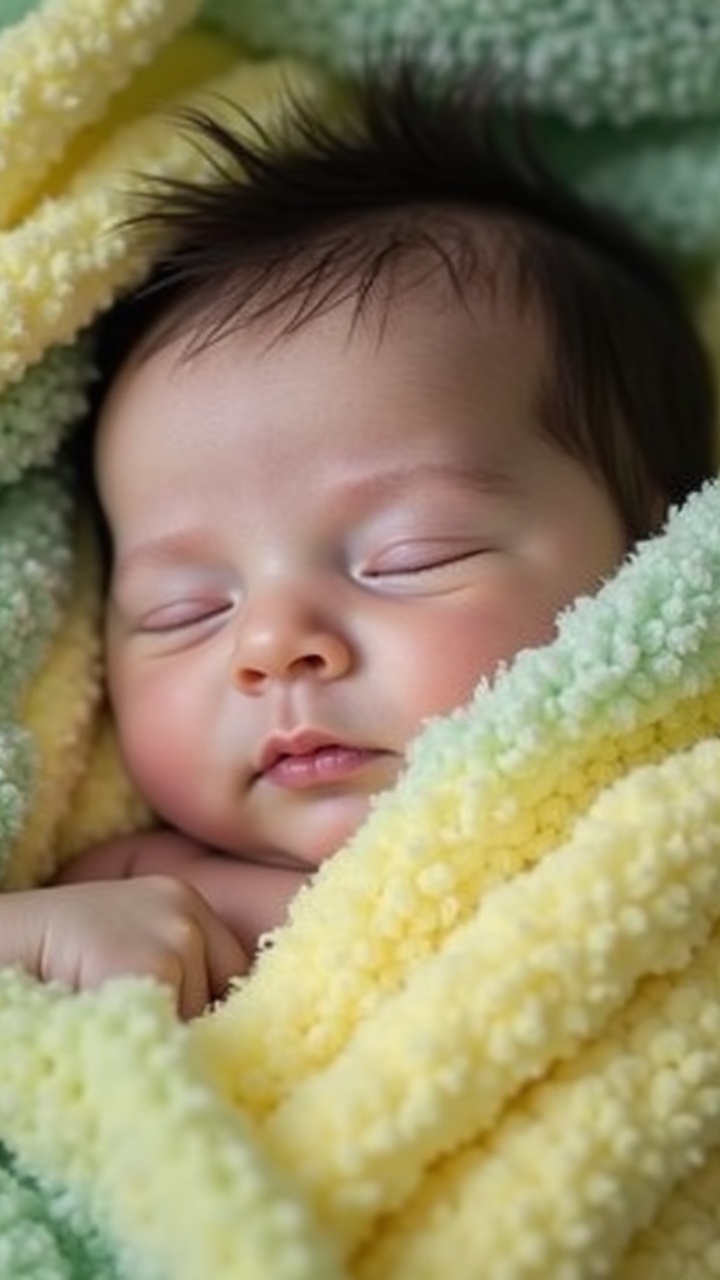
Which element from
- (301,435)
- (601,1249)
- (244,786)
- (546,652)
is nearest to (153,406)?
(301,435)

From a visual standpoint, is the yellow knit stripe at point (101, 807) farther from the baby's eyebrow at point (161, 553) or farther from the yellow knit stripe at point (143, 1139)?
the yellow knit stripe at point (143, 1139)

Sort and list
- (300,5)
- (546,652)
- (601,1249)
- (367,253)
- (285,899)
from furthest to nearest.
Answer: (300,5), (367,253), (285,899), (546,652), (601,1249)

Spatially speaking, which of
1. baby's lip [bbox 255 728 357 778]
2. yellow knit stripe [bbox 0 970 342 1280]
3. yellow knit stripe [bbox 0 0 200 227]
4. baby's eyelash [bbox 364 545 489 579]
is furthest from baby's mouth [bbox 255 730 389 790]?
yellow knit stripe [bbox 0 0 200 227]

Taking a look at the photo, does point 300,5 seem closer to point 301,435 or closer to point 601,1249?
point 301,435

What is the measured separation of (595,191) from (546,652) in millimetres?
593

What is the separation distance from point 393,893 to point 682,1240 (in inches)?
8.2

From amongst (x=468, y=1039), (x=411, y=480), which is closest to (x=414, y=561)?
(x=411, y=480)

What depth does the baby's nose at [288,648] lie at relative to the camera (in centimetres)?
120

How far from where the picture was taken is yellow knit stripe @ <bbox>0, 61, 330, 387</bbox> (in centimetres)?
129

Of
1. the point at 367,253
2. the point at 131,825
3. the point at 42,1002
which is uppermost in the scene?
the point at 367,253

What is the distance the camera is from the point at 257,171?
55.9 inches

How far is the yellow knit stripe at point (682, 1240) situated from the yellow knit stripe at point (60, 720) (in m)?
0.45

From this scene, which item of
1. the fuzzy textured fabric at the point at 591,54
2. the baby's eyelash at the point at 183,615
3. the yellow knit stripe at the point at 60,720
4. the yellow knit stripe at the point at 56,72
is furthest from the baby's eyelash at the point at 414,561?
the fuzzy textured fabric at the point at 591,54

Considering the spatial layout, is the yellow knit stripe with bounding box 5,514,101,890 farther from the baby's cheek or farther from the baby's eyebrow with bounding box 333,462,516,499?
the baby's eyebrow with bounding box 333,462,516,499
